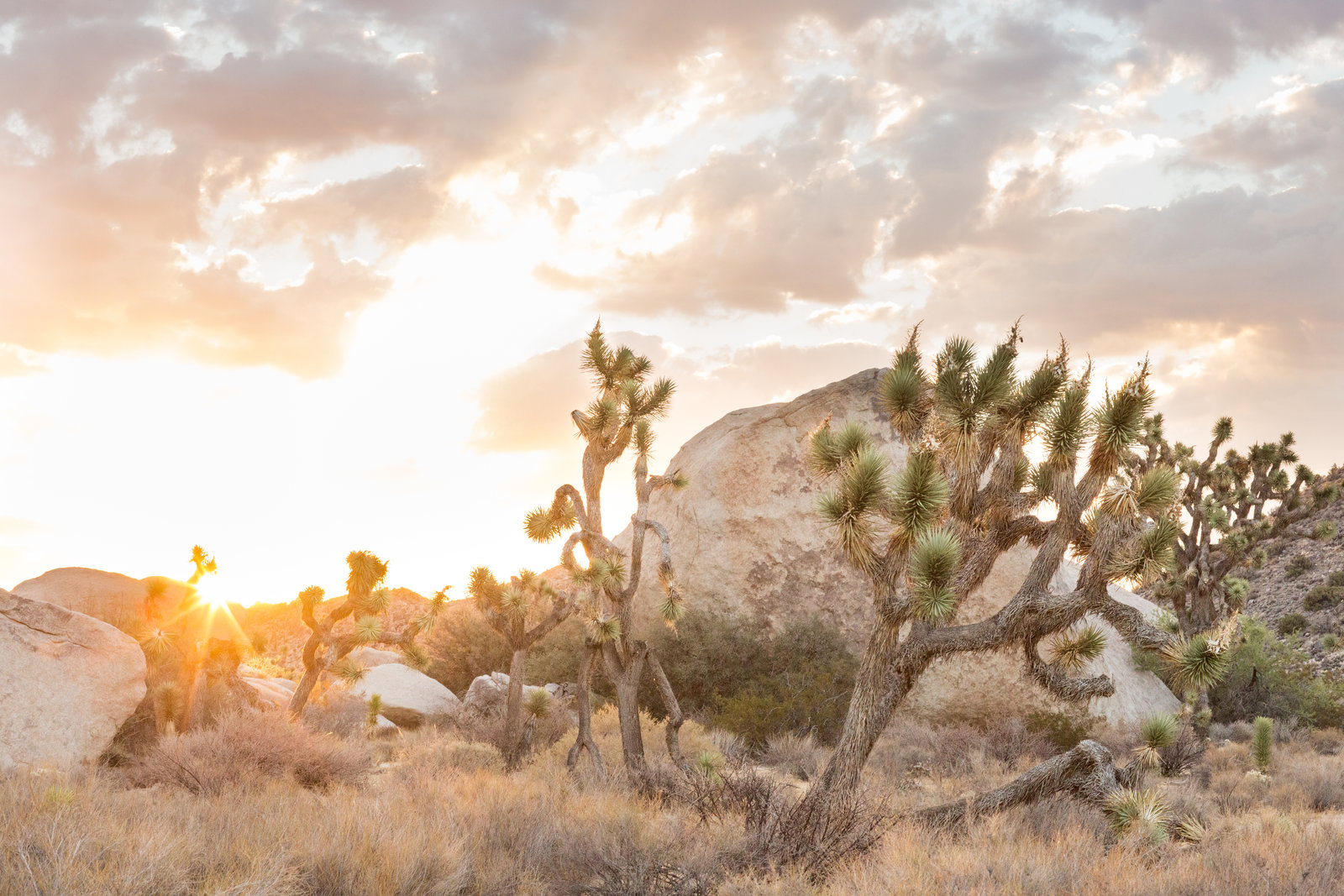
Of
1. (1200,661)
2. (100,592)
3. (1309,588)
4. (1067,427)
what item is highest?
(1067,427)

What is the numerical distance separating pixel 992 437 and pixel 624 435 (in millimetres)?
5327

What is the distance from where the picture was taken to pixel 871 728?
10445mm

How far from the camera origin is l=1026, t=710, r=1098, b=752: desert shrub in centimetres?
1752

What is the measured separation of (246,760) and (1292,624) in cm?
3800

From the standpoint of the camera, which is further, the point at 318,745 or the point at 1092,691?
the point at 318,745

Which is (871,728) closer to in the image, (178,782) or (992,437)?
(992,437)

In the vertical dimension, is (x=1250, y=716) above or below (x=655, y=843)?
below

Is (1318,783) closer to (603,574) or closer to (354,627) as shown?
(603,574)

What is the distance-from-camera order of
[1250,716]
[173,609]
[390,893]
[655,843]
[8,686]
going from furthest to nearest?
[1250,716] < [173,609] < [8,686] < [655,843] < [390,893]

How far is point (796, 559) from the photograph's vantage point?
21.6m

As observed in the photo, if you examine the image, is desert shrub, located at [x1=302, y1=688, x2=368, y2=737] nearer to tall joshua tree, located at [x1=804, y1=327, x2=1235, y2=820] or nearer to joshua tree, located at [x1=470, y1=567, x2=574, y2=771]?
joshua tree, located at [x1=470, y1=567, x2=574, y2=771]

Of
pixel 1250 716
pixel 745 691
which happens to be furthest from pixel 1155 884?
pixel 1250 716

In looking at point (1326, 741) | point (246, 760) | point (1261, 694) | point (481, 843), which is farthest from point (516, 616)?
point (1261, 694)

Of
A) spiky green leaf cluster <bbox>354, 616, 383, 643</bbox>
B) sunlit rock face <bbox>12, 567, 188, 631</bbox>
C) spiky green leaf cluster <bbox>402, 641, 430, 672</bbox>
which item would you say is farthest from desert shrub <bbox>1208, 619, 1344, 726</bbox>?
sunlit rock face <bbox>12, 567, 188, 631</bbox>
